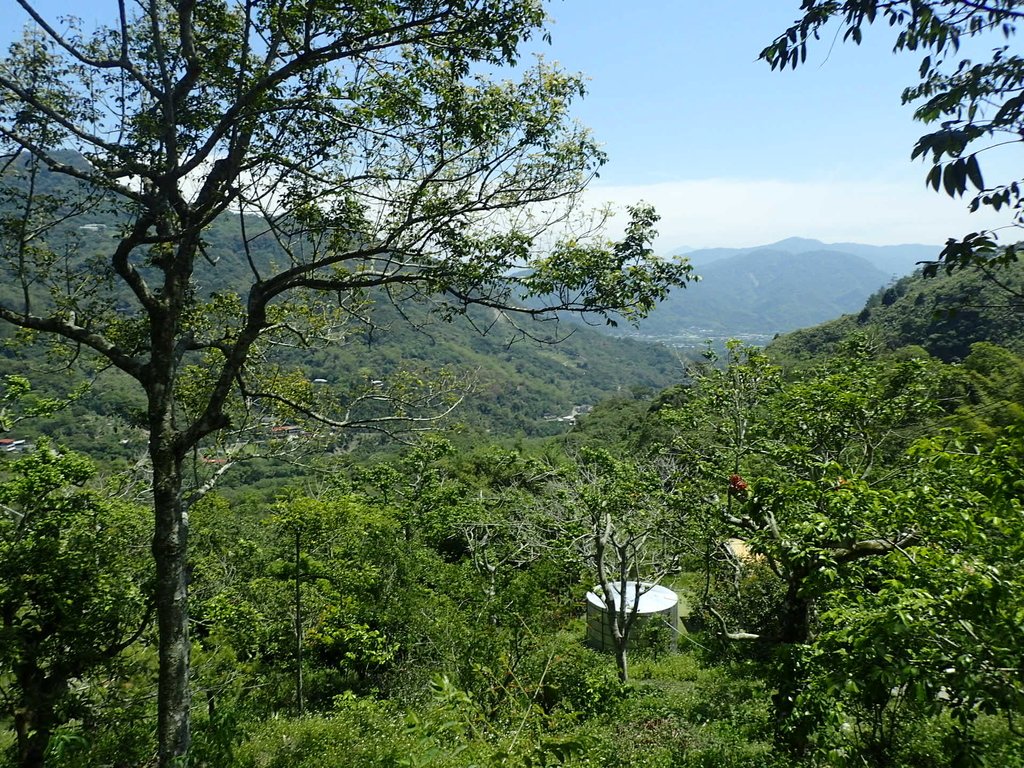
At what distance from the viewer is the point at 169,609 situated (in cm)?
543

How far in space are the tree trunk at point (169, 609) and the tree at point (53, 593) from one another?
1738 millimetres

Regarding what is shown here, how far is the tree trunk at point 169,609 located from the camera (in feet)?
17.8

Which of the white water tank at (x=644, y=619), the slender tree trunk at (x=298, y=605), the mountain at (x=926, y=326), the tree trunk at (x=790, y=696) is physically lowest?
the white water tank at (x=644, y=619)

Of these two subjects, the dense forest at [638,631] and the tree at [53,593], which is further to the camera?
the tree at [53,593]

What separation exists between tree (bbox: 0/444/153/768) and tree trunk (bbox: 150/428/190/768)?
1738mm

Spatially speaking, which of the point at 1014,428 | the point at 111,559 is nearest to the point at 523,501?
the point at 111,559

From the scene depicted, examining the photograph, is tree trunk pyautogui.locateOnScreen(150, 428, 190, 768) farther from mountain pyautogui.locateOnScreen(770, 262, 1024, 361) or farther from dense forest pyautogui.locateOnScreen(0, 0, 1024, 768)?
mountain pyautogui.locateOnScreen(770, 262, 1024, 361)

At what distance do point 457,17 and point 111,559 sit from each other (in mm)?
6937

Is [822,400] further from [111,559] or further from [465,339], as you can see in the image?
[465,339]

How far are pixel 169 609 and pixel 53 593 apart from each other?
2036 mm

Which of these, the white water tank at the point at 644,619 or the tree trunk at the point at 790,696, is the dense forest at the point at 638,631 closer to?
the tree trunk at the point at 790,696

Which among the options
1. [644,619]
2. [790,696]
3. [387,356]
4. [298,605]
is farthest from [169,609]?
[387,356]

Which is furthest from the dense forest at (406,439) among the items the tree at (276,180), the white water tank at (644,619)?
the white water tank at (644,619)

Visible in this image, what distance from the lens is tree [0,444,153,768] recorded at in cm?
626
